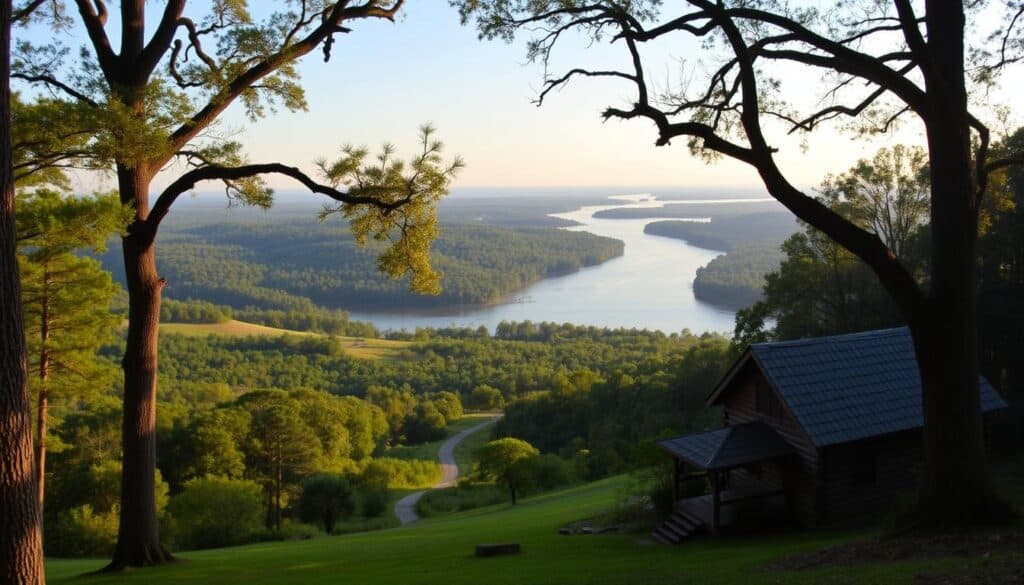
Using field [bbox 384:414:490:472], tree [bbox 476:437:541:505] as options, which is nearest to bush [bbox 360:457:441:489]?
field [bbox 384:414:490:472]

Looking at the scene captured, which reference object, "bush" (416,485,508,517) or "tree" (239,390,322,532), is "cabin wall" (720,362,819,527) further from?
"tree" (239,390,322,532)

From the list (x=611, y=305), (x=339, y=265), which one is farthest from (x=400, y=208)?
(x=339, y=265)

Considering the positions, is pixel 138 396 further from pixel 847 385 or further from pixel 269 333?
pixel 269 333

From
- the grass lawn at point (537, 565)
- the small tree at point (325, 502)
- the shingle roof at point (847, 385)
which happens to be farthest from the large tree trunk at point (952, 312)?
the small tree at point (325, 502)

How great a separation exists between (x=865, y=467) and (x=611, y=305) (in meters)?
81.4

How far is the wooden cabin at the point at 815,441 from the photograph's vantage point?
37.0ft

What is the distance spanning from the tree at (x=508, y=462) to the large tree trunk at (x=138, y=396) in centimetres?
1685

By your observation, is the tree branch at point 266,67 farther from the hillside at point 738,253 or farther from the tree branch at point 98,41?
the hillside at point 738,253

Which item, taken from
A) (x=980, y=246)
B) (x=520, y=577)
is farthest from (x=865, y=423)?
(x=980, y=246)

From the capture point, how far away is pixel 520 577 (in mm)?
8195

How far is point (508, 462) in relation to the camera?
82.7 ft

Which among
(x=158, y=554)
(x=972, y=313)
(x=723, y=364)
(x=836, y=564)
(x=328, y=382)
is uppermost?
(x=972, y=313)

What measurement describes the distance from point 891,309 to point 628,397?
21860 millimetres

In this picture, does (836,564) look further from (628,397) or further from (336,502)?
(628,397)
